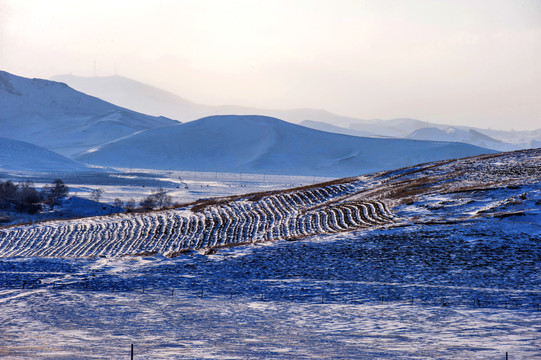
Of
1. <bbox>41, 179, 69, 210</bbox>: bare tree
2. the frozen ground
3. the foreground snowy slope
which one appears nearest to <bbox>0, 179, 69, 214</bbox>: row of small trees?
<bbox>41, 179, 69, 210</bbox>: bare tree

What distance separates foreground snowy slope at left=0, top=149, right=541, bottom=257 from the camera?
40.7 meters

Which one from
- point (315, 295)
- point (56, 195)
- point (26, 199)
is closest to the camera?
point (315, 295)

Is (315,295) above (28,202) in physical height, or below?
below

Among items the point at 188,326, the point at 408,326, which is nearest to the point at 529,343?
the point at 408,326

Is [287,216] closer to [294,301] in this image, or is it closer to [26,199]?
[294,301]

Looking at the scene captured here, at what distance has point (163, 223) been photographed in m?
48.8

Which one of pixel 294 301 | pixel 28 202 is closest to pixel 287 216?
pixel 294 301

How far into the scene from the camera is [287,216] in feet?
163

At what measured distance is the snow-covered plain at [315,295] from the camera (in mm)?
18109

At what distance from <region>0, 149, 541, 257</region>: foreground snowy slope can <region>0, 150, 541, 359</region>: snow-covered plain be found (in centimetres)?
48

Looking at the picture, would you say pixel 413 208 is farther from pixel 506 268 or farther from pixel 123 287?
pixel 123 287

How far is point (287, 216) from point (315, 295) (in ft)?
79.7

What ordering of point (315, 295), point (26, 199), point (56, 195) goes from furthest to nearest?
point (56, 195)
point (26, 199)
point (315, 295)

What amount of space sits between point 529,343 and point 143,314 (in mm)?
14012
